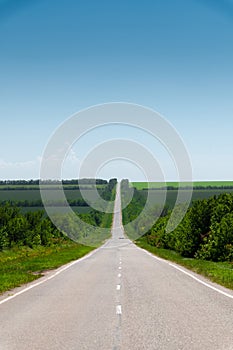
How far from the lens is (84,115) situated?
189 feet

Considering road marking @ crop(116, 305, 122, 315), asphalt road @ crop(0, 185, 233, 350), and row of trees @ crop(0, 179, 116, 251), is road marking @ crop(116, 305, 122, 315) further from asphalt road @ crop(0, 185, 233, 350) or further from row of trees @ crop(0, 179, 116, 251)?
row of trees @ crop(0, 179, 116, 251)

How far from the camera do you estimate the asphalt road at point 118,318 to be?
7.74m

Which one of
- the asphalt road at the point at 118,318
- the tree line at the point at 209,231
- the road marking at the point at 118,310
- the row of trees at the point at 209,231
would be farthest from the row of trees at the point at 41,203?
the road marking at the point at 118,310

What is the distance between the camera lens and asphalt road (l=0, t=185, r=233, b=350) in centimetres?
774

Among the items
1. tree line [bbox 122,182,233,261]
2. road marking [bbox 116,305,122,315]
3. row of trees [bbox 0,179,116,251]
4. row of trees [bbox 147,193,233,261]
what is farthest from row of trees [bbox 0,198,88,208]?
road marking [bbox 116,305,122,315]

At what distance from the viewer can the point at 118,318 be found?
1010 cm

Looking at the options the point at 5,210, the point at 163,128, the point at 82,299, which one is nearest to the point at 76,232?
the point at 5,210

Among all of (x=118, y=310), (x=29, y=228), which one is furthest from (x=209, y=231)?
(x=29, y=228)

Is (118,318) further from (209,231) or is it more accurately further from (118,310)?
(209,231)

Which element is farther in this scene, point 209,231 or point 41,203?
point 41,203

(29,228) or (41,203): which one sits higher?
(41,203)

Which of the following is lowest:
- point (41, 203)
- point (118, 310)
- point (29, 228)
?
point (29, 228)

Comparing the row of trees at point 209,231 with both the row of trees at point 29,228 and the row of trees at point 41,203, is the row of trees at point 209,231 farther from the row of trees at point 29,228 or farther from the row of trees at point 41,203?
the row of trees at point 41,203

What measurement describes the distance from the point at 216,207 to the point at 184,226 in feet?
21.3
